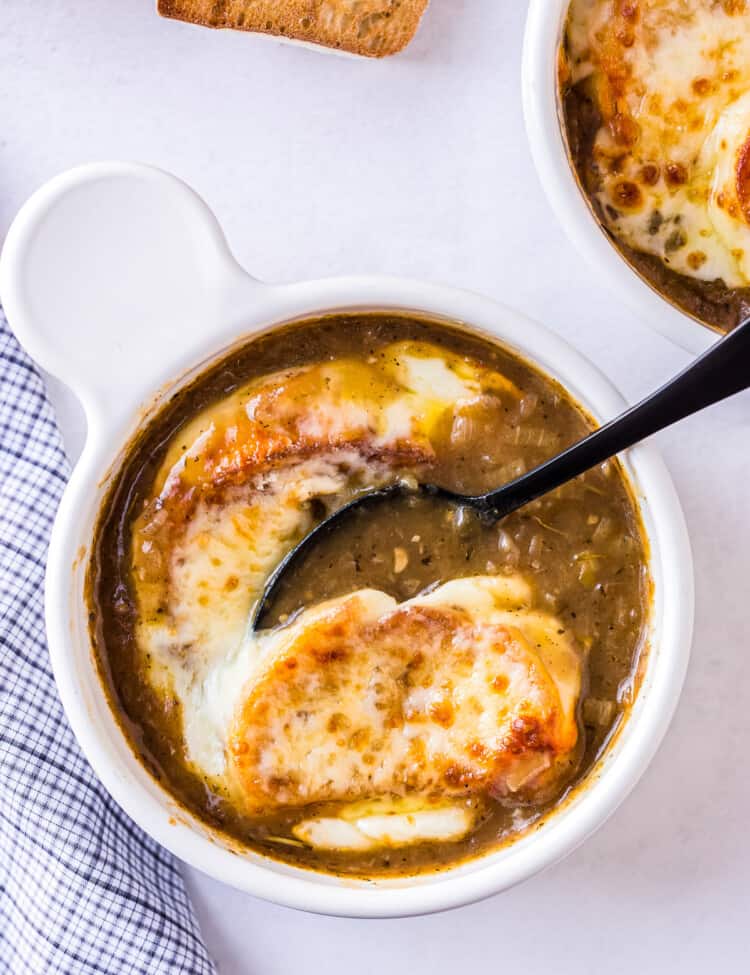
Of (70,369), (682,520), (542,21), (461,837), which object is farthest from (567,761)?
(542,21)

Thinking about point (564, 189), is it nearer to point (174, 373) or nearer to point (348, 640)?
point (174, 373)

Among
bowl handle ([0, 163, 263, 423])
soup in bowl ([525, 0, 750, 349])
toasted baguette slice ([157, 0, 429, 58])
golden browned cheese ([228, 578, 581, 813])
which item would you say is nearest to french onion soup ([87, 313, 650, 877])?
golden browned cheese ([228, 578, 581, 813])

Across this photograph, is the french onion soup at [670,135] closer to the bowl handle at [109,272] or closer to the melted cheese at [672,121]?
the melted cheese at [672,121]

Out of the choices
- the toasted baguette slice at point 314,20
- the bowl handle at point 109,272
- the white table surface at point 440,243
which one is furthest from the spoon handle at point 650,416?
the toasted baguette slice at point 314,20

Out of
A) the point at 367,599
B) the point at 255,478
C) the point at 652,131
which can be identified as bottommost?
the point at 367,599

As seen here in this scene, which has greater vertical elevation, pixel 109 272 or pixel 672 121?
pixel 672 121

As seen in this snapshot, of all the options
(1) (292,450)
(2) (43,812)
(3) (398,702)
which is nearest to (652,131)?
(1) (292,450)

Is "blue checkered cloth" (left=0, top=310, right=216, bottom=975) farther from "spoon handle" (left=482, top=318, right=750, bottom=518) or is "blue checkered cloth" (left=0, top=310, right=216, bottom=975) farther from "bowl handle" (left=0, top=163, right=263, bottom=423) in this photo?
"spoon handle" (left=482, top=318, right=750, bottom=518)

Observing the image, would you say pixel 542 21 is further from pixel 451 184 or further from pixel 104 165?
pixel 104 165
